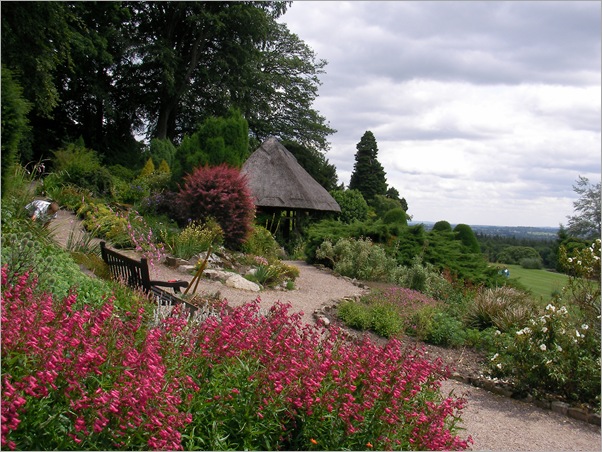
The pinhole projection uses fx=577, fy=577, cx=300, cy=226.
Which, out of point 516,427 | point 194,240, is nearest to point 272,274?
point 194,240

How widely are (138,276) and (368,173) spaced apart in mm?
28619

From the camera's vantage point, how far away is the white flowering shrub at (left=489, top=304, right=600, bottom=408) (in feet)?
18.3

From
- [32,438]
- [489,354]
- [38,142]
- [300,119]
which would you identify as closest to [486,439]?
[489,354]

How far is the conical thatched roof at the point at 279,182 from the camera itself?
18172 millimetres

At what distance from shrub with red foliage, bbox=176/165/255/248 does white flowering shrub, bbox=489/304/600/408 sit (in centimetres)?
746

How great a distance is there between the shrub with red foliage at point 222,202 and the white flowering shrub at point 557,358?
7.46m

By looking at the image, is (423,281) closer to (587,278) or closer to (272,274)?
(272,274)

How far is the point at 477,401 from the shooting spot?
5.68 m

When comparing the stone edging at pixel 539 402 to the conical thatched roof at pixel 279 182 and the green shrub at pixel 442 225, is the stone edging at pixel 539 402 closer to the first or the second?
the conical thatched roof at pixel 279 182

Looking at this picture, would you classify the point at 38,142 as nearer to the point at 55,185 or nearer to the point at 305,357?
the point at 55,185

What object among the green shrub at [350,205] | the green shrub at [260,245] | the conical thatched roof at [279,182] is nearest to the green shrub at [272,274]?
the green shrub at [260,245]

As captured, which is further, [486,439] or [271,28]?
[271,28]

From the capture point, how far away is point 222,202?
40.5ft

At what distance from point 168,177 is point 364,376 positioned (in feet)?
44.4
